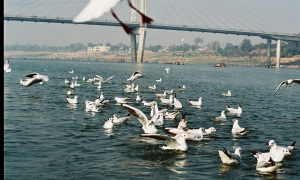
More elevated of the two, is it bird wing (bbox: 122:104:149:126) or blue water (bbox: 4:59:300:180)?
bird wing (bbox: 122:104:149:126)

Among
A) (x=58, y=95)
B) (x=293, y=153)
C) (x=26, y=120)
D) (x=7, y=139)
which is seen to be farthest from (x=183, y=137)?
(x=58, y=95)

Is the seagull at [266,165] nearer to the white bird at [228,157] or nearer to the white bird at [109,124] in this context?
the white bird at [228,157]

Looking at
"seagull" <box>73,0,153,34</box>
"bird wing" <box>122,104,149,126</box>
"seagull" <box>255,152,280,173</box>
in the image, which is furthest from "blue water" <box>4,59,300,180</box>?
"seagull" <box>73,0,153,34</box>

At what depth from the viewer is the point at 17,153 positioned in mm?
11414

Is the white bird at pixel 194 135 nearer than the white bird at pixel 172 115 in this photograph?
Yes

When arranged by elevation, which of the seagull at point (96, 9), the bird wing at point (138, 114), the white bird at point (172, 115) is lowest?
the white bird at point (172, 115)

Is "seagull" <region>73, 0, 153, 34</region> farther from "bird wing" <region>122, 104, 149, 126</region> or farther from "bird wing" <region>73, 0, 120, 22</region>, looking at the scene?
"bird wing" <region>122, 104, 149, 126</region>

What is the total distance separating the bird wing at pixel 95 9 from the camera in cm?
110

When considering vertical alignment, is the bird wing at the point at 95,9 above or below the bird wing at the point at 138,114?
above

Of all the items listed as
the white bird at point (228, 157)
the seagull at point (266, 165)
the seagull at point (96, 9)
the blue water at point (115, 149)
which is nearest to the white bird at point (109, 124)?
the blue water at point (115, 149)

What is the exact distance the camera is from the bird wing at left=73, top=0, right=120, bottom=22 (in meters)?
1.10

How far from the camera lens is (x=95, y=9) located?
1.12 metres

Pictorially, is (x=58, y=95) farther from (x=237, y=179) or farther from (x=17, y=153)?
(x=237, y=179)

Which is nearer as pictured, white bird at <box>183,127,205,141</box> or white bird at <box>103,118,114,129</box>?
white bird at <box>183,127,205,141</box>
